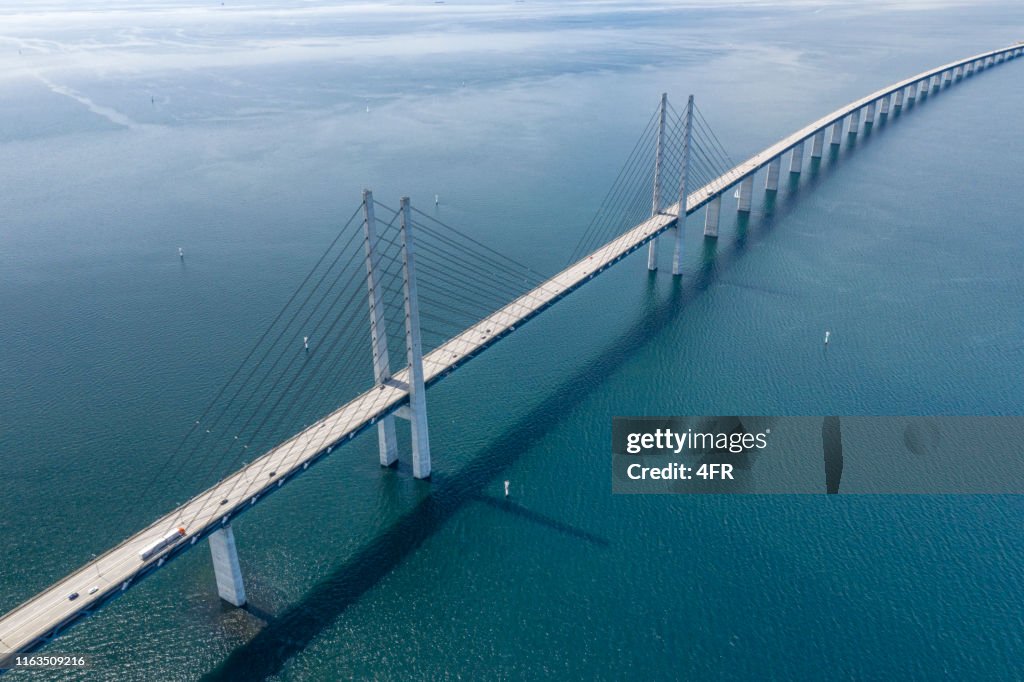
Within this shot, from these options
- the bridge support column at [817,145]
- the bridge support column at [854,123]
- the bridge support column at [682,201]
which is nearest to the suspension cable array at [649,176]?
the bridge support column at [682,201]

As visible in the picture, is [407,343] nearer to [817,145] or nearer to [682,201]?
[682,201]

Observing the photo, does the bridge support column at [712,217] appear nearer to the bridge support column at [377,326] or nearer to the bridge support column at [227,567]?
the bridge support column at [377,326]

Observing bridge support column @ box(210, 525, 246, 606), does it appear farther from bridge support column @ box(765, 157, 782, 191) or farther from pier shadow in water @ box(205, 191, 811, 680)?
bridge support column @ box(765, 157, 782, 191)

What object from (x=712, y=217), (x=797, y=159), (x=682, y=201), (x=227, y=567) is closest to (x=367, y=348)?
(x=227, y=567)

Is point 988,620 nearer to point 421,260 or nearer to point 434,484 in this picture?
point 434,484

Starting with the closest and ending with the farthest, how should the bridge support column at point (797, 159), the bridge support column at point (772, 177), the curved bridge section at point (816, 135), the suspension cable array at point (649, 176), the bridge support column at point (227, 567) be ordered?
the bridge support column at point (227, 567)
the suspension cable array at point (649, 176)
the curved bridge section at point (816, 135)
the bridge support column at point (772, 177)
the bridge support column at point (797, 159)

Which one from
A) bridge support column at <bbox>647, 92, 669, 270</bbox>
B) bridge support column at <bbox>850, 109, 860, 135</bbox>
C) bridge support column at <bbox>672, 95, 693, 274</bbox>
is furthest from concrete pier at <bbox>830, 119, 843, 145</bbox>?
bridge support column at <bbox>647, 92, 669, 270</bbox>

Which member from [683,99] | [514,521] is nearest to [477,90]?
[683,99]
